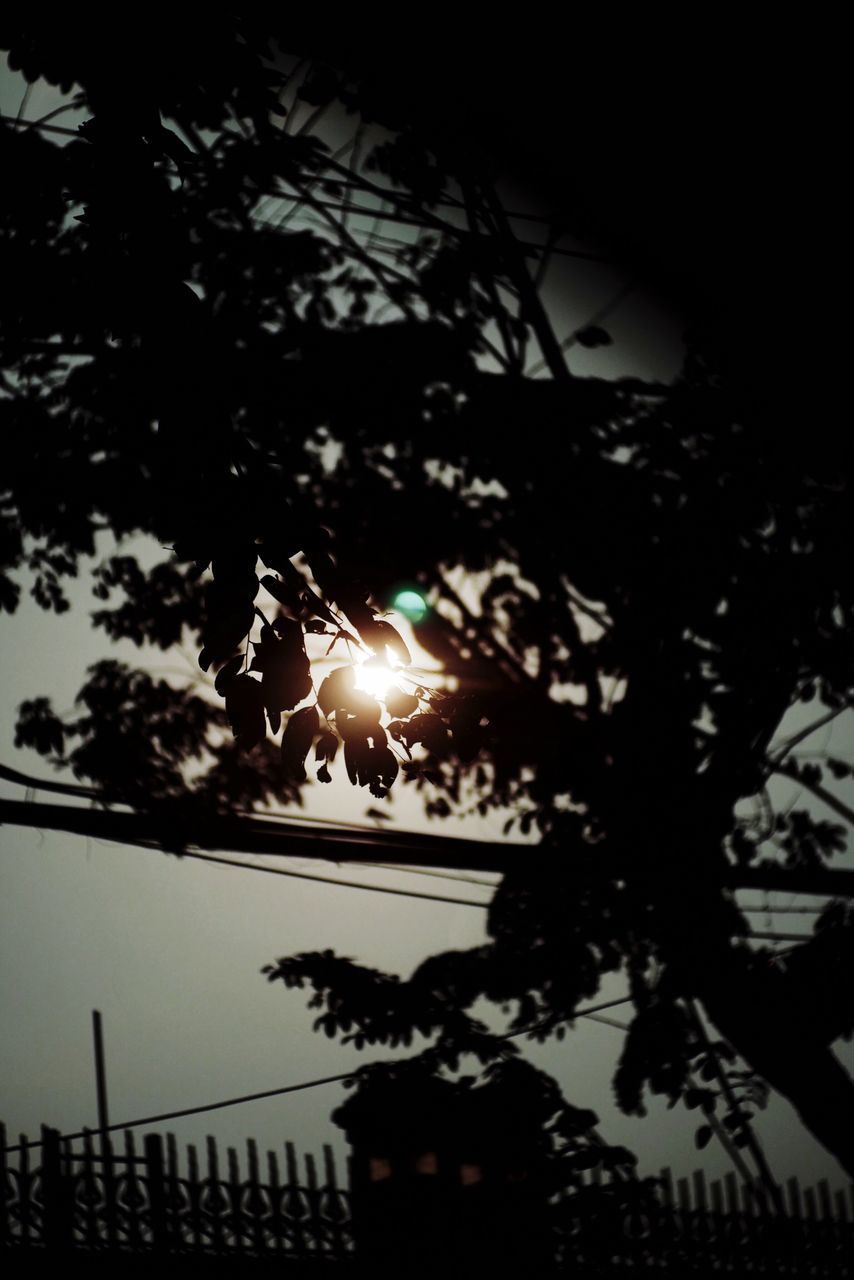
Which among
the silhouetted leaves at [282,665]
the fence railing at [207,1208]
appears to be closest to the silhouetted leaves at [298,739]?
the silhouetted leaves at [282,665]

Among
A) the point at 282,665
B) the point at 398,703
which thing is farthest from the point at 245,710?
the point at 398,703

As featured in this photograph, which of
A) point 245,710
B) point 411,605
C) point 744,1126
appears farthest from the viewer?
point 411,605

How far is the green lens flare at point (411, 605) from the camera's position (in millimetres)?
7894

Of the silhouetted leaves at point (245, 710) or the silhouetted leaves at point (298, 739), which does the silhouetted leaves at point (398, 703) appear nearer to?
the silhouetted leaves at point (298, 739)

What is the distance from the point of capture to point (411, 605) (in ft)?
26.5

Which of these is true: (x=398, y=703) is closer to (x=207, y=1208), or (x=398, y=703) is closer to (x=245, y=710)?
(x=245, y=710)

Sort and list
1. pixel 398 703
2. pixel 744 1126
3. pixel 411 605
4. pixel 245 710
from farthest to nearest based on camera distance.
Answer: pixel 411 605
pixel 744 1126
pixel 398 703
pixel 245 710

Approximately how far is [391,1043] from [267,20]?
5.58 meters

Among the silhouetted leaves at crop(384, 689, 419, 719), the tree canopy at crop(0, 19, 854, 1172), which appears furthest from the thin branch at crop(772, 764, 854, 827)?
the silhouetted leaves at crop(384, 689, 419, 719)

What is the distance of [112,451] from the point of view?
738cm

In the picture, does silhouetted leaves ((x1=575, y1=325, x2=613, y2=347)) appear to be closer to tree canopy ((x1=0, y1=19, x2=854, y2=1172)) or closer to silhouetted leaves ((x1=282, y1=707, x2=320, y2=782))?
tree canopy ((x1=0, y1=19, x2=854, y2=1172))

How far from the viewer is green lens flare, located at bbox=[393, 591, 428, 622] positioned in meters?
7.89

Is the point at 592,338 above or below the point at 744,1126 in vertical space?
above

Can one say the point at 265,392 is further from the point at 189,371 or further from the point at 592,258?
the point at 189,371
